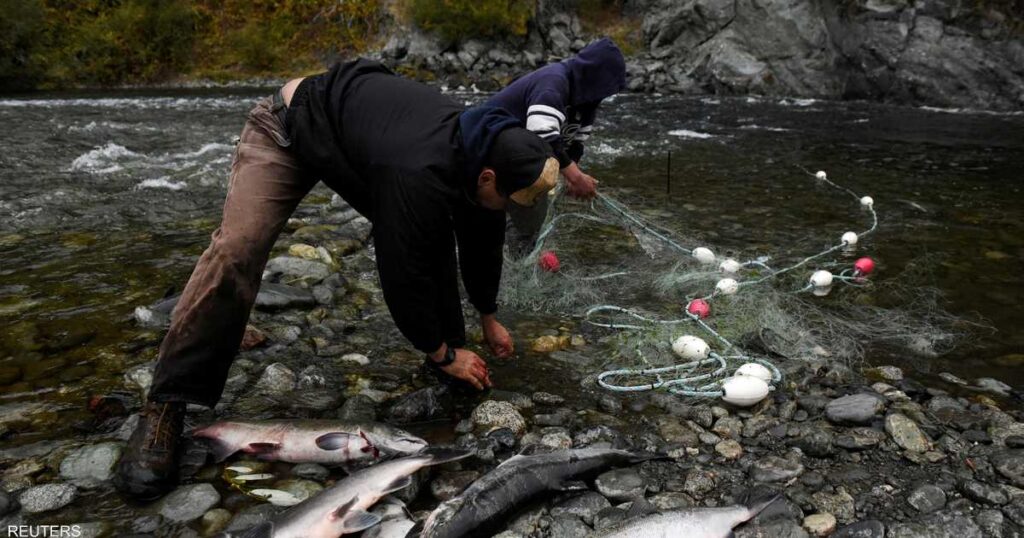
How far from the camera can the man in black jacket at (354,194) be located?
2949 mm

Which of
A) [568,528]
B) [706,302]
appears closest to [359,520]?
[568,528]

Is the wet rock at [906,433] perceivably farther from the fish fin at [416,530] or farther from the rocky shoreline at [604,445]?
the fish fin at [416,530]

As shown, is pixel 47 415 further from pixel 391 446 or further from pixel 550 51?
pixel 550 51

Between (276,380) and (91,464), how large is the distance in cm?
109

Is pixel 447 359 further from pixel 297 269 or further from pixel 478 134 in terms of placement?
pixel 297 269

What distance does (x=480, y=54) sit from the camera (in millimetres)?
27859

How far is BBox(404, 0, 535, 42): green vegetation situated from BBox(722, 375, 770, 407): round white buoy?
1062 inches

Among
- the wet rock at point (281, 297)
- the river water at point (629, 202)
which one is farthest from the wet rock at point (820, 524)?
the wet rock at point (281, 297)

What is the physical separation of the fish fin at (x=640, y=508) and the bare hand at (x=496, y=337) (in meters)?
1.52

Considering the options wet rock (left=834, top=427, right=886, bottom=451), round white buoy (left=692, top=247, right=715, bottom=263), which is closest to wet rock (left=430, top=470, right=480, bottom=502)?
wet rock (left=834, top=427, right=886, bottom=451)

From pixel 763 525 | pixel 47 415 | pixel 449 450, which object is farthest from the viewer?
pixel 47 415

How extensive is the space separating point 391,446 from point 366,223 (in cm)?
458

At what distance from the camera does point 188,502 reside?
2.97 m

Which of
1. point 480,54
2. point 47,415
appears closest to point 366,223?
point 47,415
